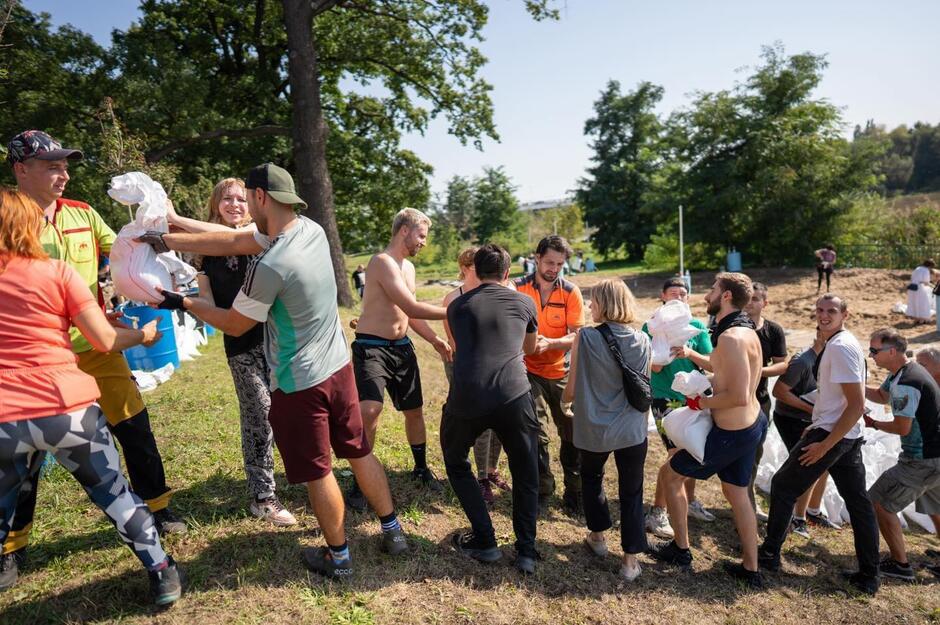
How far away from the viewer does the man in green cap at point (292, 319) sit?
262cm

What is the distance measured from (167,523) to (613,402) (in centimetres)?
283

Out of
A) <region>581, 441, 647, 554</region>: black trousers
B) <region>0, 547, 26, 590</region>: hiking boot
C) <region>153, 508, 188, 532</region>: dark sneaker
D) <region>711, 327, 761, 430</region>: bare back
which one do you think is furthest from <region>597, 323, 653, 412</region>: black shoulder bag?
<region>0, 547, 26, 590</region>: hiking boot

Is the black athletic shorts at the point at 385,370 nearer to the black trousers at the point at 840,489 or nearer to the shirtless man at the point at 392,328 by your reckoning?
the shirtless man at the point at 392,328

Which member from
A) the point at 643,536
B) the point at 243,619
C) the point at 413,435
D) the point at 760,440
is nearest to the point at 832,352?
the point at 760,440

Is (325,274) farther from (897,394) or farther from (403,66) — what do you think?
(403,66)

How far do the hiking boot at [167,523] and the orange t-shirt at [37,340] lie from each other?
1.30 metres

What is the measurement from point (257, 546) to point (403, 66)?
51.7ft

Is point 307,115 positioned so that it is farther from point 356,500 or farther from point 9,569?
point 9,569

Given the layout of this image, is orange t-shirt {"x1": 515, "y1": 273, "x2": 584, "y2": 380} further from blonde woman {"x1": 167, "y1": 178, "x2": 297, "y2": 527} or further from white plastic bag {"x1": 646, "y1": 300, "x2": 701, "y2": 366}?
blonde woman {"x1": 167, "y1": 178, "x2": 297, "y2": 527}

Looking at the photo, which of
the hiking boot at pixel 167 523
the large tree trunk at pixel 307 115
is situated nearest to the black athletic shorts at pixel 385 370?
the hiking boot at pixel 167 523

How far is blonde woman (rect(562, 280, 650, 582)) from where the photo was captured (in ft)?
10.8

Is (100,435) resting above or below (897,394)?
above

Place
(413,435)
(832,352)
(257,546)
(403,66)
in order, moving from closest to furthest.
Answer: (257,546) → (832,352) → (413,435) → (403,66)

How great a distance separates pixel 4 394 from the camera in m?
2.20
